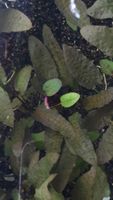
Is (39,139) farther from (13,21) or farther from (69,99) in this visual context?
(13,21)

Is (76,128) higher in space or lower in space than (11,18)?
lower

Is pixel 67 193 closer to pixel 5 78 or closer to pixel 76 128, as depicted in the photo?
pixel 76 128

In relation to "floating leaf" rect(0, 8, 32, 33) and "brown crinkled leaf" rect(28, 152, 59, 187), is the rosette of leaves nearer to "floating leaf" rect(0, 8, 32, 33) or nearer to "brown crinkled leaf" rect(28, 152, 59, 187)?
"floating leaf" rect(0, 8, 32, 33)

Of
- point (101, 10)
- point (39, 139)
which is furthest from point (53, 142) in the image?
point (101, 10)

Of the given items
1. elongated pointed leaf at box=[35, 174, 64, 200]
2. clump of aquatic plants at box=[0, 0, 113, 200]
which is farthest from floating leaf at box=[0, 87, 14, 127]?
elongated pointed leaf at box=[35, 174, 64, 200]

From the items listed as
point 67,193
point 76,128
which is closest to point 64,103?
point 76,128

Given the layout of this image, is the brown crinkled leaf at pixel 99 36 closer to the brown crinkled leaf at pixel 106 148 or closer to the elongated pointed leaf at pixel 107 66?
the elongated pointed leaf at pixel 107 66
